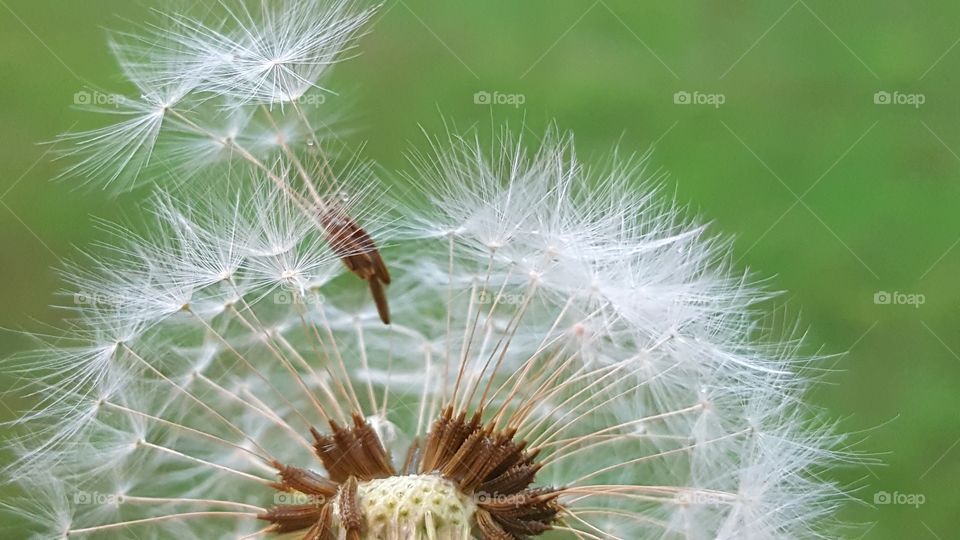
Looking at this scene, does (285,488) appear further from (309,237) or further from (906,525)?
(906,525)

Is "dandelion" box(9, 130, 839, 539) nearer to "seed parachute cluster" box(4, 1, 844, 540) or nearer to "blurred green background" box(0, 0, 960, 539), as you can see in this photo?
"seed parachute cluster" box(4, 1, 844, 540)

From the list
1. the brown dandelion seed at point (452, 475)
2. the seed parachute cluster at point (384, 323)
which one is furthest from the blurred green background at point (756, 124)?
the brown dandelion seed at point (452, 475)

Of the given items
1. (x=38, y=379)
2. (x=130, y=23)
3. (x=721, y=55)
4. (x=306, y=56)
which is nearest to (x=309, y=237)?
(x=306, y=56)

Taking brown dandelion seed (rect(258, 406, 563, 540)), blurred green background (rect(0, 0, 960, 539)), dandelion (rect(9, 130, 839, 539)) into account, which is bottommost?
brown dandelion seed (rect(258, 406, 563, 540))

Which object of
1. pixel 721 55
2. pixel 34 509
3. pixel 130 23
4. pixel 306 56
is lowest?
pixel 34 509

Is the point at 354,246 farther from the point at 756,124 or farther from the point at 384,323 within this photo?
the point at 756,124

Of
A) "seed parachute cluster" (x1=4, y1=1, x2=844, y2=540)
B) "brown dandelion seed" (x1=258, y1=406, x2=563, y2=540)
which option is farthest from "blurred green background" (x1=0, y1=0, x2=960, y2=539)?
"brown dandelion seed" (x1=258, y1=406, x2=563, y2=540)

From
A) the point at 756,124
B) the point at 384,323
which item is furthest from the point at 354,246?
the point at 756,124
